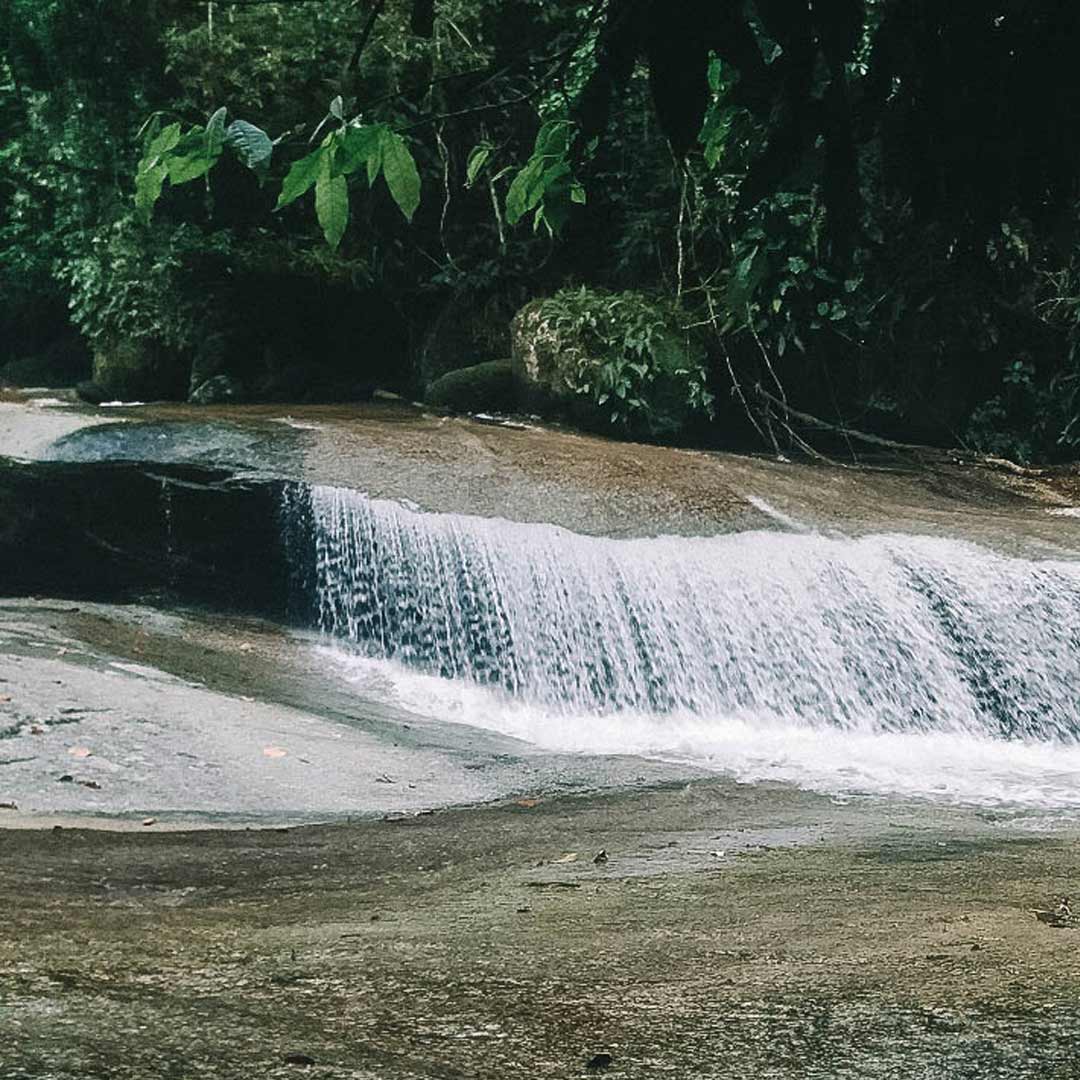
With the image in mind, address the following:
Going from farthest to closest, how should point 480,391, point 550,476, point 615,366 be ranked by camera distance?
point 480,391
point 615,366
point 550,476

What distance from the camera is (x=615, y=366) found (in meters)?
12.6

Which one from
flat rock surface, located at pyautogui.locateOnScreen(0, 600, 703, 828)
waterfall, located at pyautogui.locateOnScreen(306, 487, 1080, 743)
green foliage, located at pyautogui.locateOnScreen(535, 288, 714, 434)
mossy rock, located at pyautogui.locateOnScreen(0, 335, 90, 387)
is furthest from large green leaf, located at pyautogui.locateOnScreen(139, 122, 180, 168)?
mossy rock, located at pyautogui.locateOnScreen(0, 335, 90, 387)

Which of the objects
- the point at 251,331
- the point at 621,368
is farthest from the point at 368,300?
the point at 621,368

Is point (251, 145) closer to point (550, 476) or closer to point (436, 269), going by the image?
point (550, 476)

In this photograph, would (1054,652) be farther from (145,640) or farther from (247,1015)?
(247,1015)

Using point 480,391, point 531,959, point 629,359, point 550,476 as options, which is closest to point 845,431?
point 629,359

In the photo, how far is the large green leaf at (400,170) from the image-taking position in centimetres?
180

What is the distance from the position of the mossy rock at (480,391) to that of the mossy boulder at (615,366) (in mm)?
418

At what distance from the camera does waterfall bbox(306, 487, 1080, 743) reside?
860cm

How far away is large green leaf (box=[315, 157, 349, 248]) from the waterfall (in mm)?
7057

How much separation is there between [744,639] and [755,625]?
11 centimetres

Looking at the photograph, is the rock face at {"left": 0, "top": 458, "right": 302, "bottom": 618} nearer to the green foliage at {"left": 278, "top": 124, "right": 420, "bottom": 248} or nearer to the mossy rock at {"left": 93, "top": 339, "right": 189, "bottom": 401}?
the mossy rock at {"left": 93, "top": 339, "right": 189, "bottom": 401}

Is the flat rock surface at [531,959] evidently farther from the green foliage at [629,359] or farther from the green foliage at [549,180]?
the green foliage at [629,359]

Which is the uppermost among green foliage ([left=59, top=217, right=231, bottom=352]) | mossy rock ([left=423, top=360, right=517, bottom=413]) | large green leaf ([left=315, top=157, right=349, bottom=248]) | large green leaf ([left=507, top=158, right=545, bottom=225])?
green foliage ([left=59, top=217, right=231, bottom=352])
